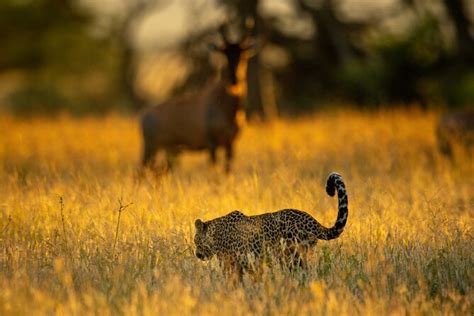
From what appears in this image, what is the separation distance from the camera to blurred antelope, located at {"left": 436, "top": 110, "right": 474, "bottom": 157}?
14.5 m

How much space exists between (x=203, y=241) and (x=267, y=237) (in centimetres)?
48

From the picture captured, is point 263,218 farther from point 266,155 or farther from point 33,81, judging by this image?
point 33,81

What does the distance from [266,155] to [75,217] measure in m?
6.77

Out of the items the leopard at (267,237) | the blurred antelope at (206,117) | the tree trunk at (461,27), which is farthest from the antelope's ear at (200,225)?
the tree trunk at (461,27)

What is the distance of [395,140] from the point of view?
52.8 feet

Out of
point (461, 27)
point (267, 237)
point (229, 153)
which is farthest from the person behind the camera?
point (461, 27)

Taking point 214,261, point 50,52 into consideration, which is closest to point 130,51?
point 50,52

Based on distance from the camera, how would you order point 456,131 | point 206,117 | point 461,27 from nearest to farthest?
point 456,131 → point 206,117 → point 461,27

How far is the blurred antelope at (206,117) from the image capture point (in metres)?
14.4

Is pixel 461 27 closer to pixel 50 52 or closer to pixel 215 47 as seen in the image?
pixel 215 47

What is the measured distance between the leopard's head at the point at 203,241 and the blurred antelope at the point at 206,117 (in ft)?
21.7

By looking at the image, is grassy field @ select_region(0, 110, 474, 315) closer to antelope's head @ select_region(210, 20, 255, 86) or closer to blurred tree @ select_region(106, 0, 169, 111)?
antelope's head @ select_region(210, 20, 255, 86)

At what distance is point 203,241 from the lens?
7.01 metres

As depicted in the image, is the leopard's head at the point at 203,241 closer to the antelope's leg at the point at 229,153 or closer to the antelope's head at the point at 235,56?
the antelope's leg at the point at 229,153
